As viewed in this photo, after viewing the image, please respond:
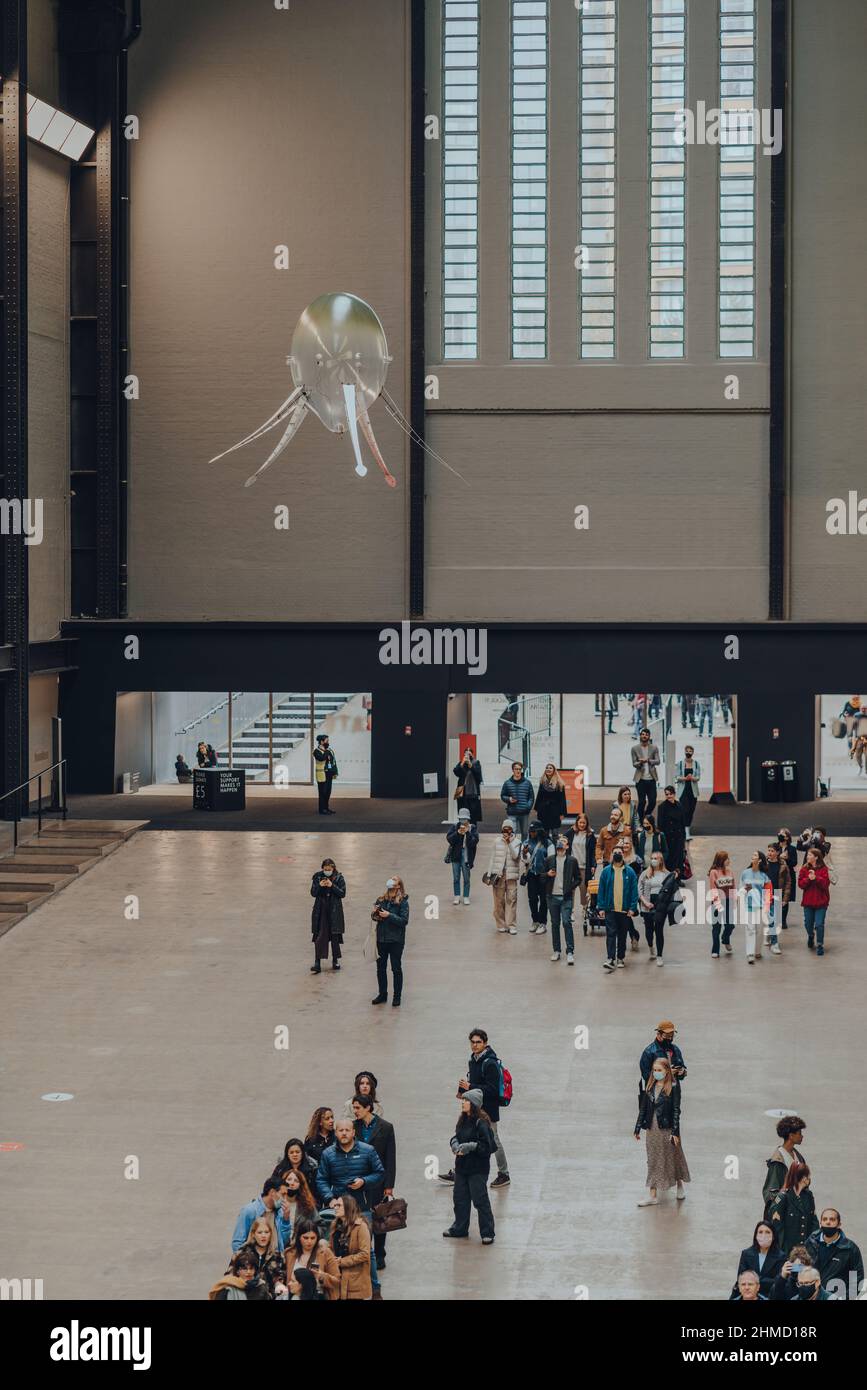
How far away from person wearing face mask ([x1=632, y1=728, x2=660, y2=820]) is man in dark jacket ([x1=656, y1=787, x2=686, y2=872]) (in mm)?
1681

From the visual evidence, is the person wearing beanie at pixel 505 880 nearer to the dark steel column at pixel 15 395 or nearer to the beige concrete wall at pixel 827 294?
the dark steel column at pixel 15 395

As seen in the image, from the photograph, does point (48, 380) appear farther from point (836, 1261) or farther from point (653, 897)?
point (836, 1261)

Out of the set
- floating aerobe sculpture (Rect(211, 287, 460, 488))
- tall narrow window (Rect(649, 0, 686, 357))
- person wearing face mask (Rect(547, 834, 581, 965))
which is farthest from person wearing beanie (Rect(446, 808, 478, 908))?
tall narrow window (Rect(649, 0, 686, 357))

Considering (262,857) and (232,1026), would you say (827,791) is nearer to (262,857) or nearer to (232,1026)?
(262,857)

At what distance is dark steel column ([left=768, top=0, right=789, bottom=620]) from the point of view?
34812 mm

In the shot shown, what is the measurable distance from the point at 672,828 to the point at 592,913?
2.69 m

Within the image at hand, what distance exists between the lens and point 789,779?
1415 inches

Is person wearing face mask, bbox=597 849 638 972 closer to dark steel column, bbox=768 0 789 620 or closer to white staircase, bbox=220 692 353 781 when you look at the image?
dark steel column, bbox=768 0 789 620

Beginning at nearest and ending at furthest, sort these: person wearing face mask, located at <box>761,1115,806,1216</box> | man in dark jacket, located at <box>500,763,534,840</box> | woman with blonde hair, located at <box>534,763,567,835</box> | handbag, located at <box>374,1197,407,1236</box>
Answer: handbag, located at <box>374,1197,407,1236</box>, person wearing face mask, located at <box>761,1115,806,1216</box>, man in dark jacket, located at <box>500,763,534,840</box>, woman with blonde hair, located at <box>534,763,567,835</box>

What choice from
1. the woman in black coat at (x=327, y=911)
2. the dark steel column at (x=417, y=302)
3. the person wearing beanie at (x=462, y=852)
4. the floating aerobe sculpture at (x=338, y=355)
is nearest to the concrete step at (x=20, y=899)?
the woman in black coat at (x=327, y=911)

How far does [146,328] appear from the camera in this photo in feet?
118

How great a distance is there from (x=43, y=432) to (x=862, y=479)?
15714mm

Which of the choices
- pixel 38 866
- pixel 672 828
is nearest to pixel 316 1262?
pixel 672 828

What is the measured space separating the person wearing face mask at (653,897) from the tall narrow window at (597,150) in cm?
1551
